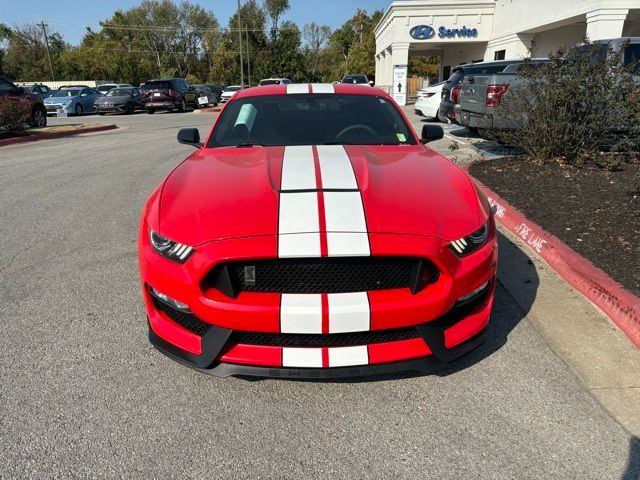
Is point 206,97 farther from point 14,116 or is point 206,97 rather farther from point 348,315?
point 348,315

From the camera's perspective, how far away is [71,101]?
24.8m

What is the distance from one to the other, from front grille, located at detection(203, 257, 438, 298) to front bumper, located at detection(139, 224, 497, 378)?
5 cm

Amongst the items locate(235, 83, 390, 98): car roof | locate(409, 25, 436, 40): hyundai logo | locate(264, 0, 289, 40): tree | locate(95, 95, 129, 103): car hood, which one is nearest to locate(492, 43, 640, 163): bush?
locate(235, 83, 390, 98): car roof

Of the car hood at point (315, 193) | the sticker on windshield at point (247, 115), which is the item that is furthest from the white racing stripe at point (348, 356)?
the sticker on windshield at point (247, 115)

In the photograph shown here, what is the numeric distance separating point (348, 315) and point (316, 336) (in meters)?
0.20

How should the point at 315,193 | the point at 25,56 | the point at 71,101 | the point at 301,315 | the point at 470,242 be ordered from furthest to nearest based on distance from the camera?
the point at 25,56, the point at 71,101, the point at 315,193, the point at 470,242, the point at 301,315

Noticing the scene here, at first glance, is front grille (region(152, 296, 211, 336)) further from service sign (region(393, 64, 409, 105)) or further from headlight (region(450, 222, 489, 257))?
service sign (region(393, 64, 409, 105))

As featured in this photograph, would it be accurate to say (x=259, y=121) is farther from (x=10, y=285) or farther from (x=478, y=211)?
(x=10, y=285)

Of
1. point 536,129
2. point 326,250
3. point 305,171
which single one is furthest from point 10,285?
point 536,129

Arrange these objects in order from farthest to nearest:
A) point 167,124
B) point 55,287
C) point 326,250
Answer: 1. point 167,124
2. point 55,287
3. point 326,250

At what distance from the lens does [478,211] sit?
8.59ft

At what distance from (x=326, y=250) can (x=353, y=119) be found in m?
2.07

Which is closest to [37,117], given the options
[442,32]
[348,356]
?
[348,356]

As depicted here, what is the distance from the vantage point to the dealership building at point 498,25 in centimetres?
1605
